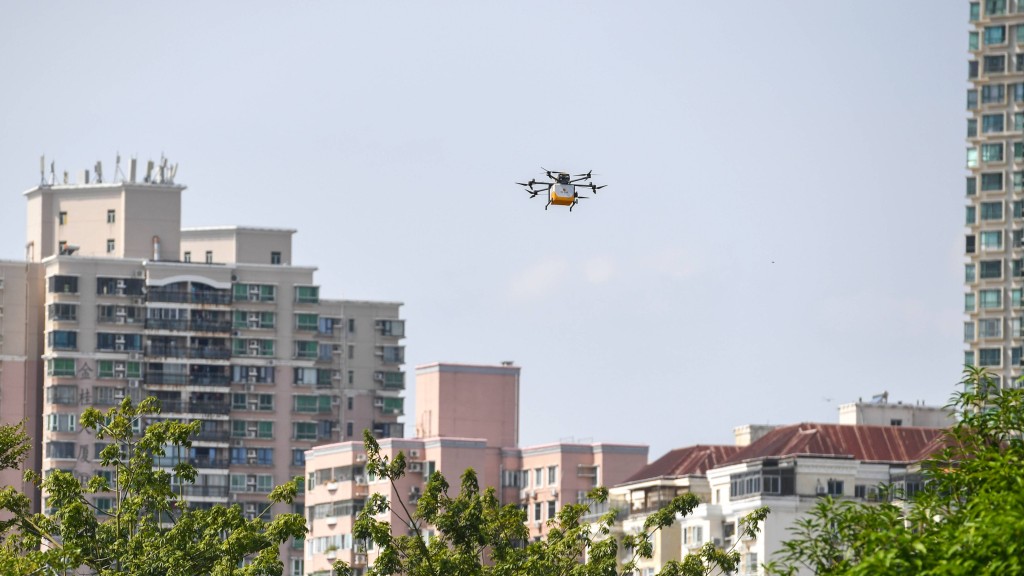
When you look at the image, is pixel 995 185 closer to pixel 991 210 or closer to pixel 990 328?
pixel 991 210

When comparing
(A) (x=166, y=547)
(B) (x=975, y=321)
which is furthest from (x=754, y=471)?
(A) (x=166, y=547)

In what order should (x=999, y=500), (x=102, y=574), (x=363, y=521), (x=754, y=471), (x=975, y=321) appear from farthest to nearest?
(x=975, y=321) < (x=754, y=471) < (x=363, y=521) < (x=102, y=574) < (x=999, y=500)

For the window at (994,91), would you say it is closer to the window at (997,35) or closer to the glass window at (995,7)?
the window at (997,35)

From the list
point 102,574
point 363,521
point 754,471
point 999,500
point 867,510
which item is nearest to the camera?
point 999,500

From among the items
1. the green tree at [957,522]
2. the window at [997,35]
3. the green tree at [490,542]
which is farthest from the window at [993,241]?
the green tree at [957,522]

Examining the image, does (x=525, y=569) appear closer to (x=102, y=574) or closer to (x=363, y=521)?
(x=363, y=521)

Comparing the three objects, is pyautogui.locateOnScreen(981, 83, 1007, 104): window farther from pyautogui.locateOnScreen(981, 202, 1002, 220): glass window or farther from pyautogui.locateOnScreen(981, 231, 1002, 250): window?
pyautogui.locateOnScreen(981, 231, 1002, 250): window
